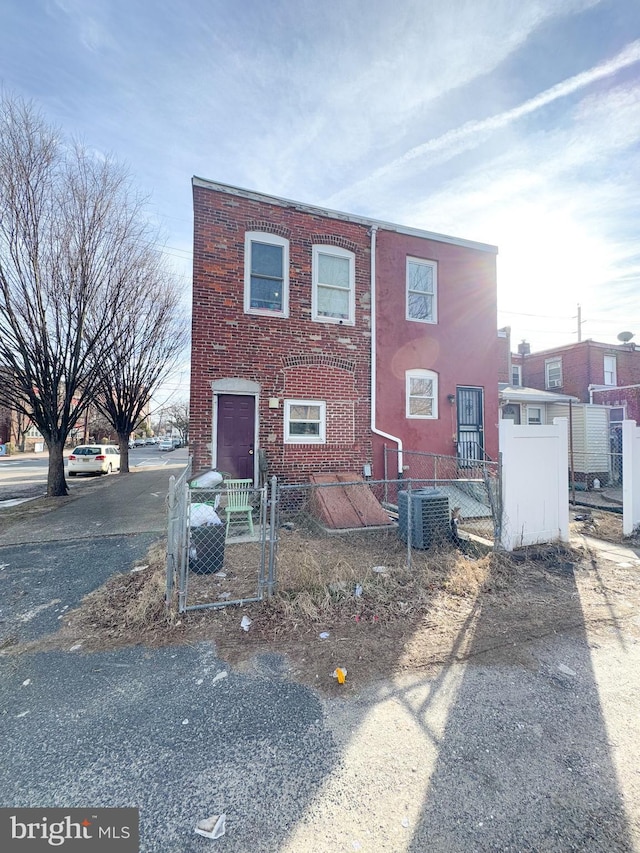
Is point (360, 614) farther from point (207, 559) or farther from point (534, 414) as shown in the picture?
point (534, 414)

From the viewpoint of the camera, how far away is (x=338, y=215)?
9242 millimetres

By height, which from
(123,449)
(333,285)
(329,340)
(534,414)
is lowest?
(123,449)

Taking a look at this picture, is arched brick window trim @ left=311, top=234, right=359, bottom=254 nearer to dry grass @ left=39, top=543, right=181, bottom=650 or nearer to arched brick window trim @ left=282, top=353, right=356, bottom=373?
arched brick window trim @ left=282, top=353, right=356, bottom=373

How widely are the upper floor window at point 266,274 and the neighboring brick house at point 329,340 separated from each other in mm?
24

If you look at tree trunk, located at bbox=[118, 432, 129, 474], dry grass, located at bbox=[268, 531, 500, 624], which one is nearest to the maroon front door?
dry grass, located at bbox=[268, 531, 500, 624]

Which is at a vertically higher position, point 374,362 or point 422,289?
point 422,289

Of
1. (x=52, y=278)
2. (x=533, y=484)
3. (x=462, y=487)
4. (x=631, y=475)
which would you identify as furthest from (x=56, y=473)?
(x=631, y=475)

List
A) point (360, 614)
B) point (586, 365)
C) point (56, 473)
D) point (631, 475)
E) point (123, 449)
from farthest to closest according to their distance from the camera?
point (586, 365)
point (123, 449)
point (56, 473)
point (631, 475)
point (360, 614)

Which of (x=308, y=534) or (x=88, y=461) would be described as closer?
(x=308, y=534)

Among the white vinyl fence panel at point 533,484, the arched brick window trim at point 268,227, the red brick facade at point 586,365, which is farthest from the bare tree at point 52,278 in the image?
the red brick facade at point 586,365

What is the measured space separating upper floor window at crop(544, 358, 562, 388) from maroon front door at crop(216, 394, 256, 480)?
68.1 ft

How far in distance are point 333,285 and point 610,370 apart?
2004 cm

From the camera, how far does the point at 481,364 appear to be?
34.8 feet

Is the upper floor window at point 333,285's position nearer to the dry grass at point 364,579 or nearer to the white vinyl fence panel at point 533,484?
the white vinyl fence panel at point 533,484
